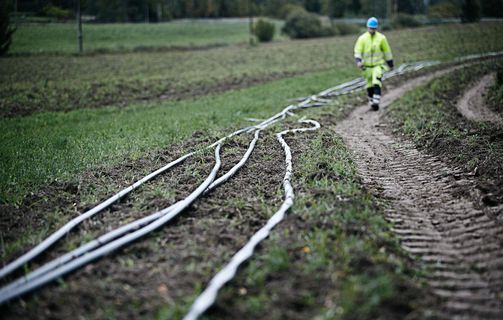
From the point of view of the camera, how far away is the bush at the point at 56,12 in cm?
4697

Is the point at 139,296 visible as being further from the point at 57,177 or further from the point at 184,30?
the point at 184,30

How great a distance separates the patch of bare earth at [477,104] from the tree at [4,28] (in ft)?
97.6

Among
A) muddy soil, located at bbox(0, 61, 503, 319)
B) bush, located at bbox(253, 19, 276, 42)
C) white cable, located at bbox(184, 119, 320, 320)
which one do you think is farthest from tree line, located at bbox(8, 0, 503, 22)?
white cable, located at bbox(184, 119, 320, 320)

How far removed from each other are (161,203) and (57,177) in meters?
2.74

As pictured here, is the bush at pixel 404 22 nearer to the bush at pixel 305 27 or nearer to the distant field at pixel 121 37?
the bush at pixel 305 27

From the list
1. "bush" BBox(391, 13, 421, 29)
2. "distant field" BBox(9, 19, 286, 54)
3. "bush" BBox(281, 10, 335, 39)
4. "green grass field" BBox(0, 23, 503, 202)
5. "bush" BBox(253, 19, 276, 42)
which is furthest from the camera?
"bush" BBox(391, 13, 421, 29)

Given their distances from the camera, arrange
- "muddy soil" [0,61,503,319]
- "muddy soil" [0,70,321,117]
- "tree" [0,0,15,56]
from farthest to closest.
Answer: "tree" [0,0,15,56] < "muddy soil" [0,70,321,117] < "muddy soil" [0,61,503,319]

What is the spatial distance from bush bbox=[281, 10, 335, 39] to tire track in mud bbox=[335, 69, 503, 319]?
5067cm

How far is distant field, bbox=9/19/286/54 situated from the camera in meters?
43.2

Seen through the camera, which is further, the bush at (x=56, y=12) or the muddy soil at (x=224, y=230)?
the bush at (x=56, y=12)

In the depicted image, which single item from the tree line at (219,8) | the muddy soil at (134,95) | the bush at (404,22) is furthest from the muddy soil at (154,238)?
the bush at (404,22)

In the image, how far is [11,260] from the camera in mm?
4625

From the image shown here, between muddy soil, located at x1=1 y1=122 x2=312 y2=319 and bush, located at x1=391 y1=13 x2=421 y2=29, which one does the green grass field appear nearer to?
muddy soil, located at x1=1 y1=122 x2=312 y2=319

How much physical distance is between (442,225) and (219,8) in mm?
94267
